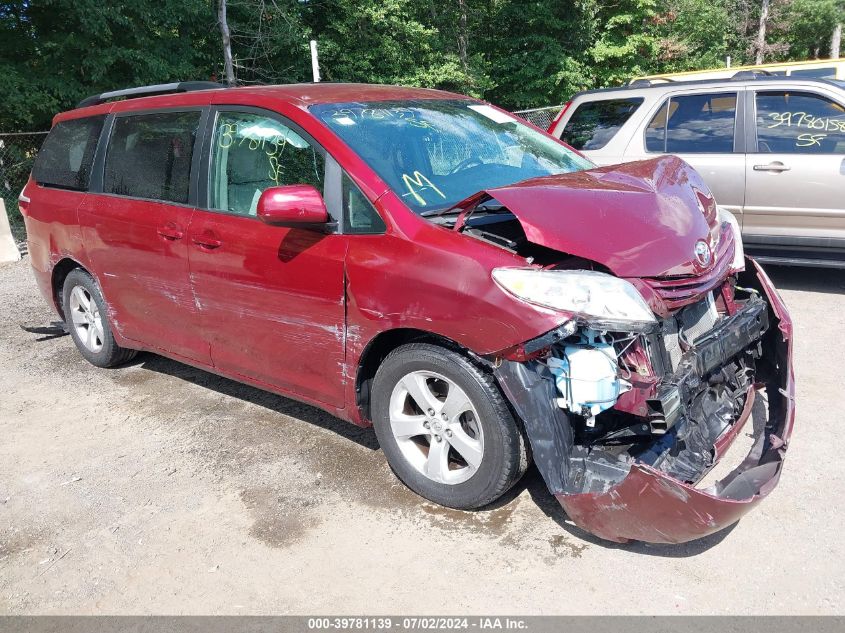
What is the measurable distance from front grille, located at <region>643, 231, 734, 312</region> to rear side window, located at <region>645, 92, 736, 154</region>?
389 cm

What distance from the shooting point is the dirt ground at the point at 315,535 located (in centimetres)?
269

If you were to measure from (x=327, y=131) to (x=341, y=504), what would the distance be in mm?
1804

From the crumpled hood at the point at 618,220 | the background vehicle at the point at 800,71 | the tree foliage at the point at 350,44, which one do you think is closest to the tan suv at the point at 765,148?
the background vehicle at the point at 800,71

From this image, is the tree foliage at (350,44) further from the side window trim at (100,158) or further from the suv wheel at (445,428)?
the suv wheel at (445,428)

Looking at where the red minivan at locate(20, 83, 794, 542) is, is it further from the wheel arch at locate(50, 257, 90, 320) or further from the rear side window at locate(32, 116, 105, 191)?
the wheel arch at locate(50, 257, 90, 320)

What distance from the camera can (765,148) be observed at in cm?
627

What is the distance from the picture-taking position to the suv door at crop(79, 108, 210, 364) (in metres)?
4.09

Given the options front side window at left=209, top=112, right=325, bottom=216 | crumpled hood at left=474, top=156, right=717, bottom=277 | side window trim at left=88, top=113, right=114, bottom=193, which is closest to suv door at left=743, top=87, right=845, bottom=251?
crumpled hood at left=474, top=156, right=717, bottom=277

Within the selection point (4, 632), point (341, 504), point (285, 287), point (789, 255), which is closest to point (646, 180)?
point (285, 287)

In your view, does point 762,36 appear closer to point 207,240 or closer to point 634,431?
point 207,240

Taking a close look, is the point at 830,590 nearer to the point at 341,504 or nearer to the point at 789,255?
the point at 341,504

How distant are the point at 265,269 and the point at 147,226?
1102 mm

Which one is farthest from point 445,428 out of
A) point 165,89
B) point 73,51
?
point 73,51

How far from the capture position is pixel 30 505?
3547 millimetres
